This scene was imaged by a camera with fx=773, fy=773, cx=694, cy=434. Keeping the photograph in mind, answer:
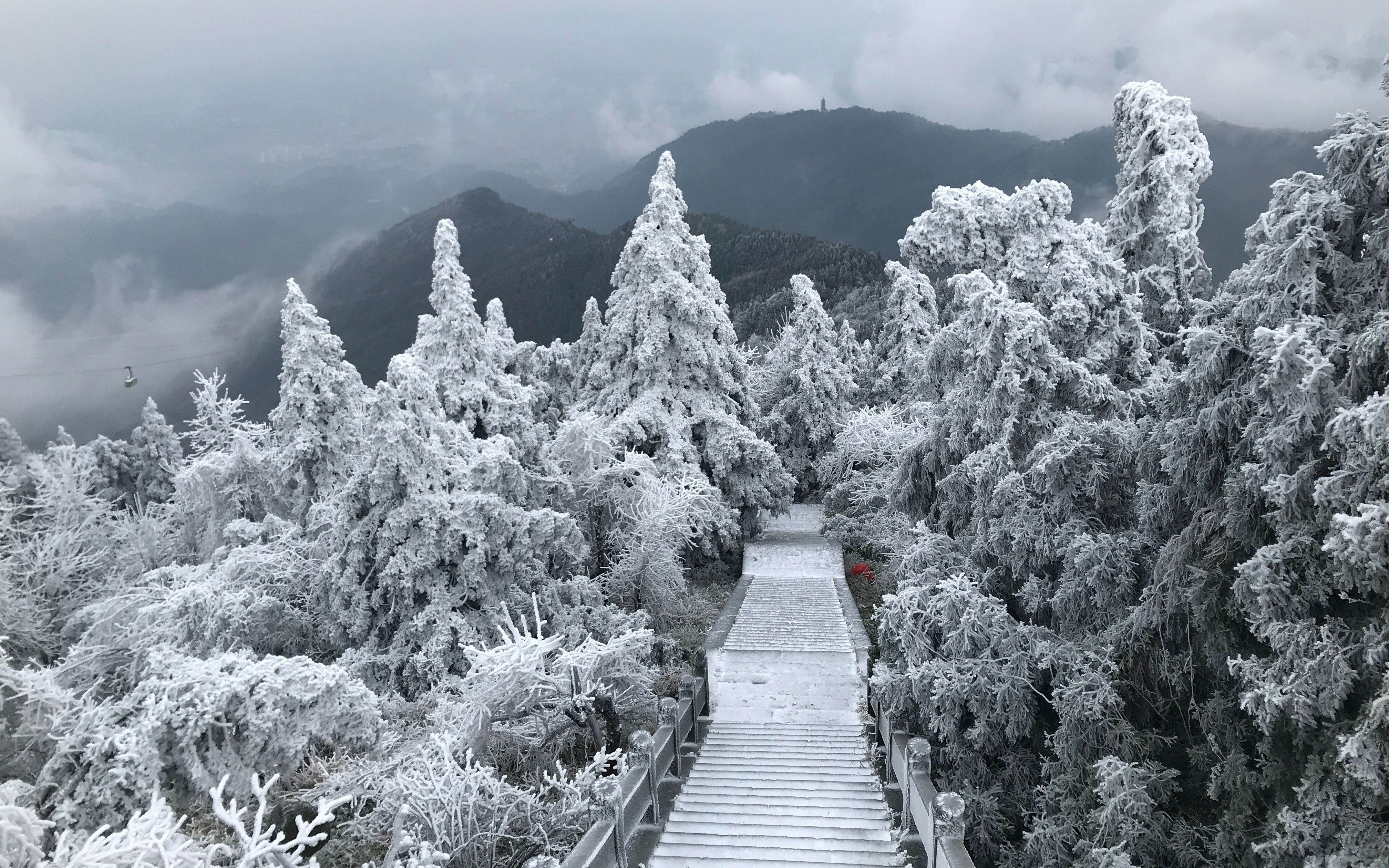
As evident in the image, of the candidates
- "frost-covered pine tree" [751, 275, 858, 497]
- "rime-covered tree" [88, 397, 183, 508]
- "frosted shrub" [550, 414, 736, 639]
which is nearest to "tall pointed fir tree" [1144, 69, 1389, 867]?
"frosted shrub" [550, 414, 736, 639]

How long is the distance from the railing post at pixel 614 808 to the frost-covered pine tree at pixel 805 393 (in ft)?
68.2

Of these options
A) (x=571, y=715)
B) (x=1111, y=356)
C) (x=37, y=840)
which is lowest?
(x=571, y=715)

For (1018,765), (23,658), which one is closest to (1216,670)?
(1018,765)

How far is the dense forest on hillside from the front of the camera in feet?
26.4

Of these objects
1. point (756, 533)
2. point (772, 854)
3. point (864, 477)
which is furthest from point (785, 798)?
point (864, 477)

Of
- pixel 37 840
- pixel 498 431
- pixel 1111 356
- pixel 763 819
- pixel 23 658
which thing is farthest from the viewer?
pixel 23 658

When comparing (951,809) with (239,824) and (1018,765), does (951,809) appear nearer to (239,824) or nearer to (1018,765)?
(1018,765)

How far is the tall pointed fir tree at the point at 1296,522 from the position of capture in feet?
23.6

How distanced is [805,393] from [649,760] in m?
20.9

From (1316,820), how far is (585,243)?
117753mm

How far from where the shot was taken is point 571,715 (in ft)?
41.7

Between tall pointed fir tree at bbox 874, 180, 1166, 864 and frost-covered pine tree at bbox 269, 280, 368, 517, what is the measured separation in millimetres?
13678

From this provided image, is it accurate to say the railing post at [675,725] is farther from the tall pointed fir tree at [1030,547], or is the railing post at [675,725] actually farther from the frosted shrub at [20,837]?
the frosted shrub at [20,837]

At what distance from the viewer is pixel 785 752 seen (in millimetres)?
13562
